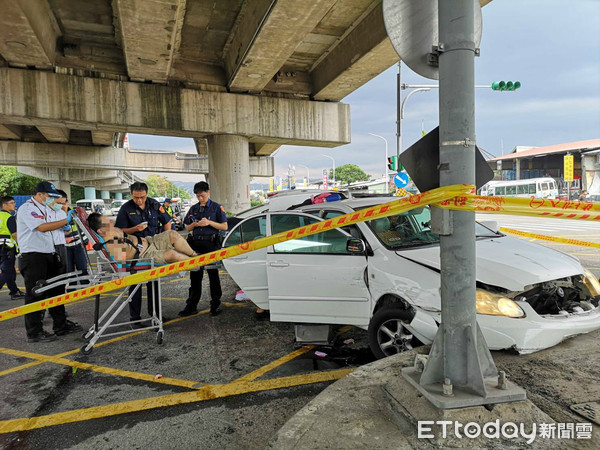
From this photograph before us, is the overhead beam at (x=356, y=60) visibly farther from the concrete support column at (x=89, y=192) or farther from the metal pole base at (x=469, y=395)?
the concrete support column at (x=89, y=192)

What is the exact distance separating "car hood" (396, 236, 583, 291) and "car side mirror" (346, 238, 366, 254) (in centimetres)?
36

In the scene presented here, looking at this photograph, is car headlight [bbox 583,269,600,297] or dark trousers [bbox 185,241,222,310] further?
dark trousers [bbox 185,241,222,310]

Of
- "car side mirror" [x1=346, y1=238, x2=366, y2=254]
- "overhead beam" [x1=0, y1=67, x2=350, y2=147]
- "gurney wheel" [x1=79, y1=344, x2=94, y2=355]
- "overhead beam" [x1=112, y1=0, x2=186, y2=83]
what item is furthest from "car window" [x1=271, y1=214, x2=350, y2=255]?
"overhead beam" [x1=0, y1=67, x2=350, y2=147]

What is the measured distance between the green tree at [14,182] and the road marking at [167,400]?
185 feet

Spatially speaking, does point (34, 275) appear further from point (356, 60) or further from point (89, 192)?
point (89, 192)

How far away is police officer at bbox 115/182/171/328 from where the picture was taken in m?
5.34

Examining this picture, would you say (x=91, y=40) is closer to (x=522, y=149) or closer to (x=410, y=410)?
(x=410, y=410)

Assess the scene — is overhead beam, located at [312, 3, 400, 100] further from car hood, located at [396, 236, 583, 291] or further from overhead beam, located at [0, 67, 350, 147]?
car hood, located at [396, 236, 583, 291]

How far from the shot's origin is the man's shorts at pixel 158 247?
16.5ft

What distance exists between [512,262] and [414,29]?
2047 millimetres

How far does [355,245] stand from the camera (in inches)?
149

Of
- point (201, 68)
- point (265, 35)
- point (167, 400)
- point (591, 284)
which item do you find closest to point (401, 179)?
point (201, 68)

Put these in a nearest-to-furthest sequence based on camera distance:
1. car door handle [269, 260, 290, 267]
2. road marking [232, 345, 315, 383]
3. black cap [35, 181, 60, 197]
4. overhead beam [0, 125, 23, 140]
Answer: road marking [232, 345, 315, 383] < car door handle [269, 260, 290, 267] < black cap [35, 181, 60, 197] < overhead beam [0, 125, 23, 140]

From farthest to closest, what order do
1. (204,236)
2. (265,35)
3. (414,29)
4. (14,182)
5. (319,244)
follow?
(14,182) → (265,35) → (204,236) → (319,244) → (414,29)
